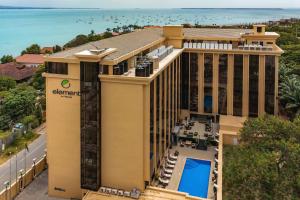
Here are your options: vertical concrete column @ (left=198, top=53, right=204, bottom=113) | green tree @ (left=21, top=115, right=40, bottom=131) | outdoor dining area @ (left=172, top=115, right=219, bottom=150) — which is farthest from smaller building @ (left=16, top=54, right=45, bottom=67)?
outdoor dining area @ (left=172, top=115, right=219, bottom=150)

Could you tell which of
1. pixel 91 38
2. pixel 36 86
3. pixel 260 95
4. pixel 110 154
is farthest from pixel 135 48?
pixel 91 38

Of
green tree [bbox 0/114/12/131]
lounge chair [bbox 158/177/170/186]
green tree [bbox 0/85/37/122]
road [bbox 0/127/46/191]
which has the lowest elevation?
road [bbox 0/127/46/191]

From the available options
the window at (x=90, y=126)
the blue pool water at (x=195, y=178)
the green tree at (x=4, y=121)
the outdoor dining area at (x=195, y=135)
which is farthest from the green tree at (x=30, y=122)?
the blue pool water at (x=195, y=178)

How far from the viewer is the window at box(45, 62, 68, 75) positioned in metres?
26.2

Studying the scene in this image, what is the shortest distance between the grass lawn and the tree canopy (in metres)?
25.9

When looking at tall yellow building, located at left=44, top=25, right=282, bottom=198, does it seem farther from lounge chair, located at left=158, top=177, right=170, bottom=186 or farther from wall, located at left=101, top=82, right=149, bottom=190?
lounge chair, located at left=158, top=177, right=170, bottom=186

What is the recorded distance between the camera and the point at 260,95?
138 ft

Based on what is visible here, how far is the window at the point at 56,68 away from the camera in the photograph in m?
26.2

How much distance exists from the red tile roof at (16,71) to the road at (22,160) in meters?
33.1

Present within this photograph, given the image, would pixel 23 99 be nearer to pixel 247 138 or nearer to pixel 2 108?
pixel 2 108

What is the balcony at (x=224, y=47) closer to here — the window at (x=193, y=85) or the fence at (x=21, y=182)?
the window at (x=193, y=85)

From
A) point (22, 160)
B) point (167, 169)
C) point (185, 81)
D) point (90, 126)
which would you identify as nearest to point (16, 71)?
point (22, 160)

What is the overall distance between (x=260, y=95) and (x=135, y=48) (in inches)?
746

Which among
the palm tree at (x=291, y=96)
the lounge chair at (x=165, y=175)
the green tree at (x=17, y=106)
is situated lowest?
the lounge chair at (x=165, y=175)
